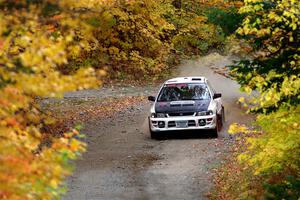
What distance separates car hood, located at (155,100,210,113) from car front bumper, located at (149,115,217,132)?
0.80 ft

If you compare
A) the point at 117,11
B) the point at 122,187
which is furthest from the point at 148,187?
the point at 117,11

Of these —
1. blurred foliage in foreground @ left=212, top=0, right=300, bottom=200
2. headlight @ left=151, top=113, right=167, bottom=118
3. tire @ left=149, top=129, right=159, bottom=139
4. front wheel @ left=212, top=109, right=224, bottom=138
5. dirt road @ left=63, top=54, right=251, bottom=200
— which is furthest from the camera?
tire @ left=149, top=129, right=159, bottom=139

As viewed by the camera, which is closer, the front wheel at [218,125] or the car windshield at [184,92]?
the front wheel at [218,125]

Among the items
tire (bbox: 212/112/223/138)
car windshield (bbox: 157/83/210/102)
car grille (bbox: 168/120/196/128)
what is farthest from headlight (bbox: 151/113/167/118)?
tire (bbox: 212/112/223/138)

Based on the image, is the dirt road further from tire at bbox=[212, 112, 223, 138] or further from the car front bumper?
the car front bumper

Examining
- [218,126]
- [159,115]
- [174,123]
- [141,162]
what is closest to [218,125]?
[218,126]

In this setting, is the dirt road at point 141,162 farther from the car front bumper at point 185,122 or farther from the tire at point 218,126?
the car front bumper at point 185,122

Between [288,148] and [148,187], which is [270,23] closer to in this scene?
[288,148]

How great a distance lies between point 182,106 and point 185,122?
51 centimetres

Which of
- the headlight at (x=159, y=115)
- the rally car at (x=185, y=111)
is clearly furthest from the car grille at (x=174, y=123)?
the headlight at (x=159, y=115)

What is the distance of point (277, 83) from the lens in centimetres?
966

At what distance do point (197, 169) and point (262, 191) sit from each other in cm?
385

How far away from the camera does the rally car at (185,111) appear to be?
58.6 feet

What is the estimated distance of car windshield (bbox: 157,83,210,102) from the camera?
1869 centimetres
